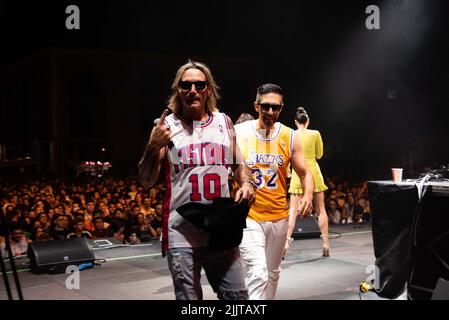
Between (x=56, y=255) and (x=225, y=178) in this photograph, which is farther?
(x=56, y=255)

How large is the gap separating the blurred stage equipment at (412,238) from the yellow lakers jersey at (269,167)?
1100 mm

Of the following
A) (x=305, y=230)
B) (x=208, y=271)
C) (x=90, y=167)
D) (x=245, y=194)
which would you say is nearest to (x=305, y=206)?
(x=245, y=194)

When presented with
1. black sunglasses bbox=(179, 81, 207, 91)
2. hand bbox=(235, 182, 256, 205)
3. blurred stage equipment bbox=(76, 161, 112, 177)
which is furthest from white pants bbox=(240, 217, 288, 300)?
blurred stage equipment bbox=(76, 161, 112, 177)

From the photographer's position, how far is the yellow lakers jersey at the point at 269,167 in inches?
147

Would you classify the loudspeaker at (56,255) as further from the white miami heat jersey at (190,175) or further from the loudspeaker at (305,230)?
the white miami heat jersey at (190,175)

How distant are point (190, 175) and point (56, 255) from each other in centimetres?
385

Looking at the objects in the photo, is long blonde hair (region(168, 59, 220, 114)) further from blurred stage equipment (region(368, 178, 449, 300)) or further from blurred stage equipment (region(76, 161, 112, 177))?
blurred stage equipment (region(76, 161, 112, 177))

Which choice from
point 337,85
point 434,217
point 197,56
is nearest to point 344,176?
point 337,85

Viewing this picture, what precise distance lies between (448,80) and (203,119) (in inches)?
633

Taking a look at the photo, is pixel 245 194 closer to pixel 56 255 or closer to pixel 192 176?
pixel 192 176

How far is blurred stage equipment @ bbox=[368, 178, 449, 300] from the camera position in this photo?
4.20 m

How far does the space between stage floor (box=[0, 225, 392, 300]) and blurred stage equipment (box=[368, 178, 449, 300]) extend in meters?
0.32

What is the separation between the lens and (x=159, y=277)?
570 centimetres

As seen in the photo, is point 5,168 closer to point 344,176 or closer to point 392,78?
point 344,176
